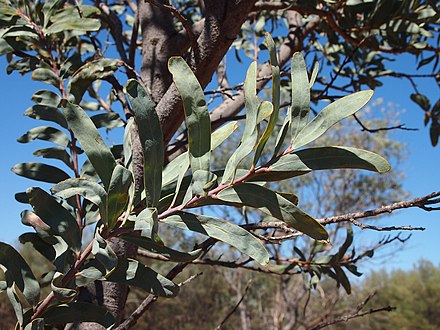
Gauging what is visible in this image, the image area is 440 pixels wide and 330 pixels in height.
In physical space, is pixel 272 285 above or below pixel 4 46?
below

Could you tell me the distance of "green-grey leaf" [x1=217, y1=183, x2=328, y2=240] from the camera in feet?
1.93

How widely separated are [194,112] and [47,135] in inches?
20.9

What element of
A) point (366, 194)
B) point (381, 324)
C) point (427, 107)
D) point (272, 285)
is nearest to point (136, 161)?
point (427, 107)

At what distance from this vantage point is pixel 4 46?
3.84 feet

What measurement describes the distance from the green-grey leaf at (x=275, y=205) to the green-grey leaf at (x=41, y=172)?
44cm

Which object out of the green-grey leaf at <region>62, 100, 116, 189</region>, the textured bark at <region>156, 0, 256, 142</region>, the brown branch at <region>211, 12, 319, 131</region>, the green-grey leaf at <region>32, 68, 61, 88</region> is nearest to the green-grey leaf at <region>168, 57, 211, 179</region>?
the green-grey leaf at <region>62, 100, 116, 189</region>

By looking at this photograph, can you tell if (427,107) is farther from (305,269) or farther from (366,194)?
(366,194)

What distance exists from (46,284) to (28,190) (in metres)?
0.33

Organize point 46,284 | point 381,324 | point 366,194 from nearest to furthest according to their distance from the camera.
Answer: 1. point 46,284
2. point 366,194
3. point 381,324

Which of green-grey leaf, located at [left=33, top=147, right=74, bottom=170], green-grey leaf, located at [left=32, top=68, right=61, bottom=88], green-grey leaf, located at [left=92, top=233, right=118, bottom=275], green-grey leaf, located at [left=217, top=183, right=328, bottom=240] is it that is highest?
green-grey leaf, located at [left=32, top=68, right=61, bottom=88]

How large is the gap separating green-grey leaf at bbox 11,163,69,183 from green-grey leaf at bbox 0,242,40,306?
0.25m

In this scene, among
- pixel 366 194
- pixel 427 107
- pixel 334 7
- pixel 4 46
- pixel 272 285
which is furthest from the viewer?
pixel 272 285

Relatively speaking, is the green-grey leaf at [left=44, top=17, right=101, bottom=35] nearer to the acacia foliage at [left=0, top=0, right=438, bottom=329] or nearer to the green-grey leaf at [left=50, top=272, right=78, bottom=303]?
the acacia foliage at [left=0, top=0, right=438, bottom=329]

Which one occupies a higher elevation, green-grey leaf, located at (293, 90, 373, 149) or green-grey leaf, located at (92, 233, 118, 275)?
green-grey leaf, located at (293, 90, 373, 149)
